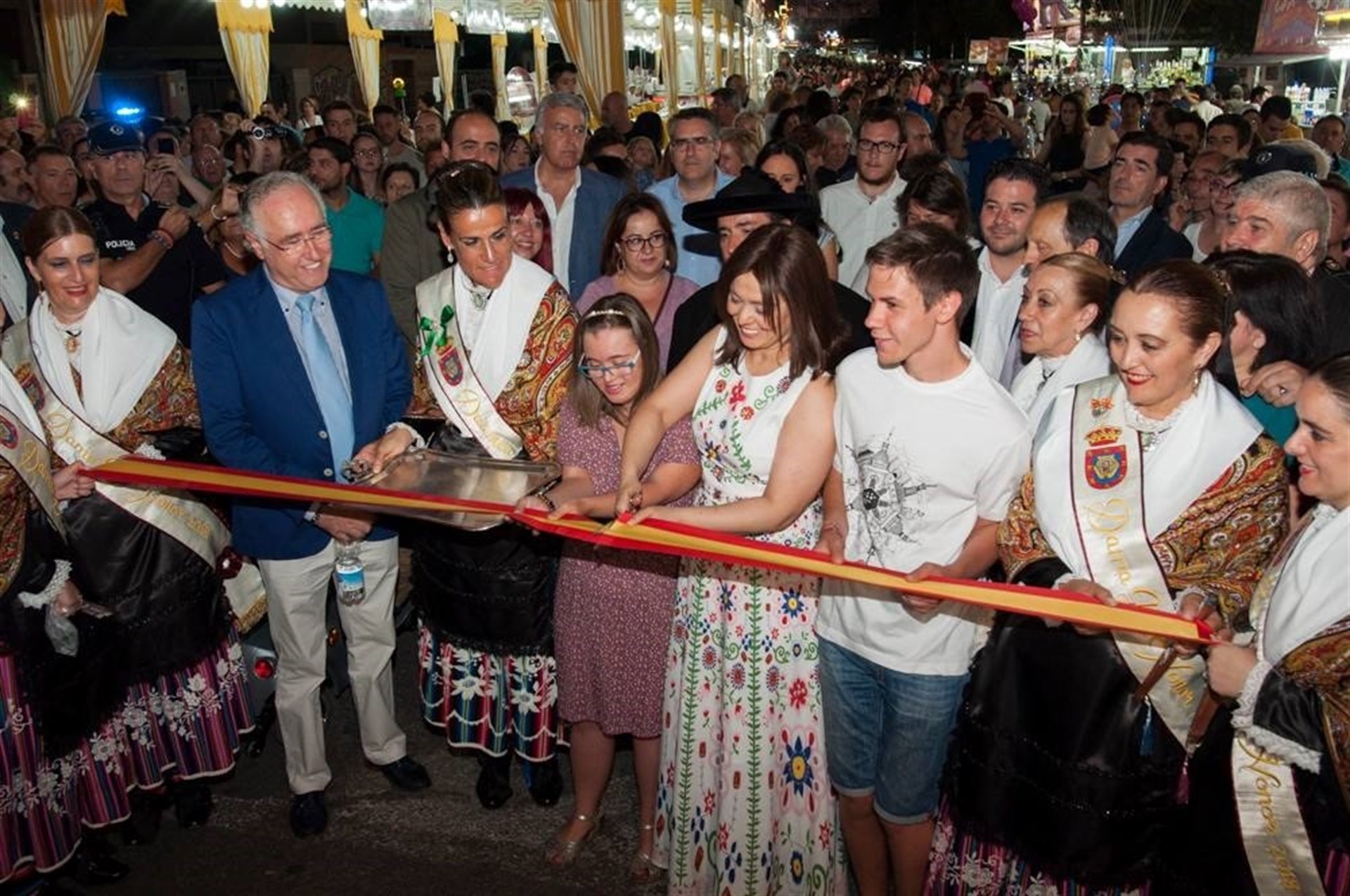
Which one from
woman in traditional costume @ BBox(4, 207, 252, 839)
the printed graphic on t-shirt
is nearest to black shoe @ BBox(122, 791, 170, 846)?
woman in traditional costume @ BBox(4, 207, 252, 839)

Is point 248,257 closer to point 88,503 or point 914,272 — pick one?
point 88,503

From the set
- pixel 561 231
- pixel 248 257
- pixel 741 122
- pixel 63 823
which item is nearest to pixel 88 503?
pixel 63 823

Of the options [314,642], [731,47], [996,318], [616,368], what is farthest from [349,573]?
[731,47]

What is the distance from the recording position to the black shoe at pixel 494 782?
13.4 ft

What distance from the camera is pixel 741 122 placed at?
27.0 feet

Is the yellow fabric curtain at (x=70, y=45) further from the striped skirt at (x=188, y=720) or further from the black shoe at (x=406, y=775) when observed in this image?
the black shoe at (x=406, y=775)

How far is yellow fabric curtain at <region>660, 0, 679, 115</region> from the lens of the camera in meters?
16.1

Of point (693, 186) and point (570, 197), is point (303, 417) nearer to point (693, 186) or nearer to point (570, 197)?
point (570, 197)

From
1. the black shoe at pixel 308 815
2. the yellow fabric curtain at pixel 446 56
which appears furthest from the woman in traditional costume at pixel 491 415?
the yellow fabric curtain at pixel 446 56

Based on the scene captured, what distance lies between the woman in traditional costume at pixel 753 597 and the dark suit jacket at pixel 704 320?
2.32 ft

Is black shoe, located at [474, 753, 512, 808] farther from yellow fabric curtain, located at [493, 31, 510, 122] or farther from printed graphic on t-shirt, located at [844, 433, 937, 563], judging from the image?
yellow fabric curtain, located at [493, 31, 510, 122]

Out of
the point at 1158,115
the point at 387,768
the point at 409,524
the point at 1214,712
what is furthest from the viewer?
the point at 1158,115

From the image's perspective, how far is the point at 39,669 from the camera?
332 centimetres

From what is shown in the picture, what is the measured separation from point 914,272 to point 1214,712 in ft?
4.34
